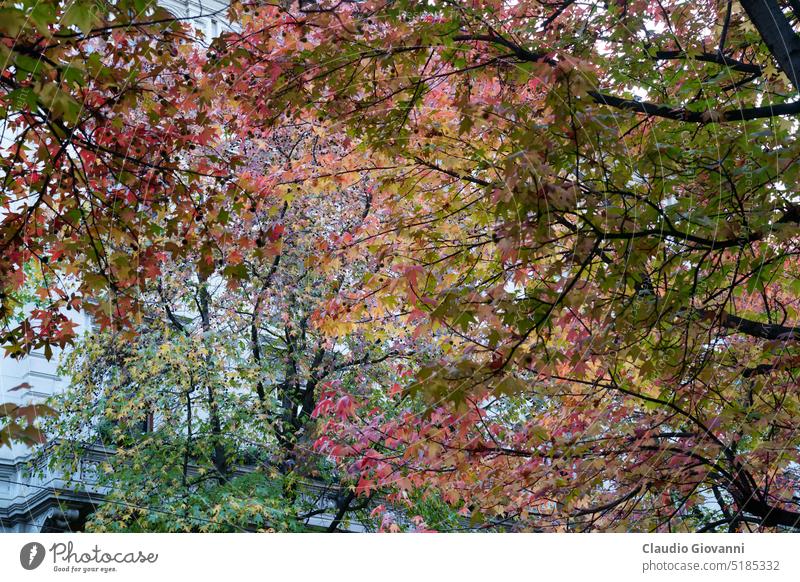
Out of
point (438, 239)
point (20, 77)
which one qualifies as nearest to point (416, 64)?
point (438, 239)

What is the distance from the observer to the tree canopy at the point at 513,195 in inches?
119

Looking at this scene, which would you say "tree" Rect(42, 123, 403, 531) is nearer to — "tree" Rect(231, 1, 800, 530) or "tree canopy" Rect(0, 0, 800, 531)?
"tree canopy" Rect(0, 0, 800, 531)

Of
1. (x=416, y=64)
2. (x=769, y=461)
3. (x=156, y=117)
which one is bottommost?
(x=769, y=461)

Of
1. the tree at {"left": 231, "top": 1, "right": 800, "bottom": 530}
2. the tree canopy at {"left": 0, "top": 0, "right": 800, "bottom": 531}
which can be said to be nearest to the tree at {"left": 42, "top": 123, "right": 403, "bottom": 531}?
the tree canopy at {"left": 0, "top": 0, "right": 800, "bottom": 531}

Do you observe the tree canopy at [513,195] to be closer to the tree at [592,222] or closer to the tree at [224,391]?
the tree at [592,222]

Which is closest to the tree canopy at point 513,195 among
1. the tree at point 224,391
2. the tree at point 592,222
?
the tree at point 592,222

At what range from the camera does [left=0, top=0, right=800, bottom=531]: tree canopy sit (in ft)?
9.92

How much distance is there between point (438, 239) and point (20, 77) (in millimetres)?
2354

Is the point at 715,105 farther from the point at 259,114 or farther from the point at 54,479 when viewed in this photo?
the point at 54,479

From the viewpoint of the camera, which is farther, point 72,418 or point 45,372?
point 45,372

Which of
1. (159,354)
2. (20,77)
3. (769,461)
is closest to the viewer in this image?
(20,77)

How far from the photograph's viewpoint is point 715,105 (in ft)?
13.4

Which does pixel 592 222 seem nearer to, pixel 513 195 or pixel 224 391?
pixel 513 195

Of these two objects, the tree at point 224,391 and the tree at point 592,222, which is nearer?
the tree at point 592,222
